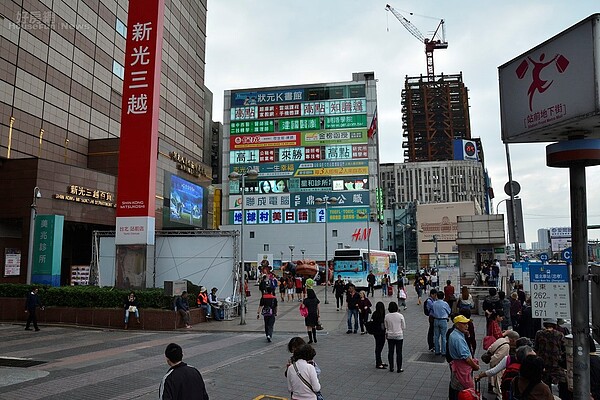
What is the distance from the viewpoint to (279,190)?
70625 millimetres

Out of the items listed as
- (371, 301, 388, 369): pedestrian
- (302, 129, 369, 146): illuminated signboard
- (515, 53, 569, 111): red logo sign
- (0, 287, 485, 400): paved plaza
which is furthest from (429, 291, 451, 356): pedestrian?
(302, 129, 369, 146): illuminated signboard

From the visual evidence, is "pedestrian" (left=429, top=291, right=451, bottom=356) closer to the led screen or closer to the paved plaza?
the paved plaza

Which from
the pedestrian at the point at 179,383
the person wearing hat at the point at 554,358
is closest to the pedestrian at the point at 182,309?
the person wearing hat at the point at 554,358

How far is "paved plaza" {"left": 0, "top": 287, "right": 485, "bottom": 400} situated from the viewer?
31.5 feet

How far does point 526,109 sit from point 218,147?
10406 cm

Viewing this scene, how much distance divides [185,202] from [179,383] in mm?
45854

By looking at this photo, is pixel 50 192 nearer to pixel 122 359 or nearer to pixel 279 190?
pixel 122 359

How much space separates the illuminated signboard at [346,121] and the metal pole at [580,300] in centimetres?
6582

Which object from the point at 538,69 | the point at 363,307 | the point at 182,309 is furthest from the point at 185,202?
the point at 538,69

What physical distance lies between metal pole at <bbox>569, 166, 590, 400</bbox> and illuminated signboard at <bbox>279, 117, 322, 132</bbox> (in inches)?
2633

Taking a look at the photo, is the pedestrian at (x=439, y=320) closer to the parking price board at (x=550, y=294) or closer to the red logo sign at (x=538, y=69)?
the parking price board at (x=550, y=294)

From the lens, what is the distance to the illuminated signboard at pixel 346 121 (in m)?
69.4

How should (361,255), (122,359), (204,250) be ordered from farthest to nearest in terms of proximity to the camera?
(361,255), (204,250), (122,359)

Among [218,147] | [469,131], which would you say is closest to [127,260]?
[218,147]
